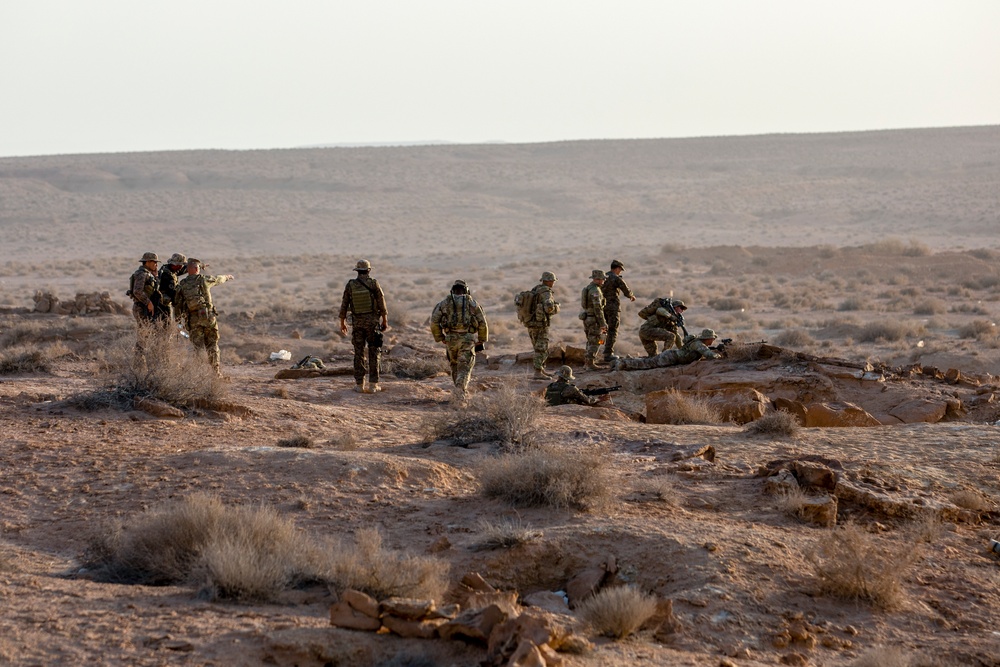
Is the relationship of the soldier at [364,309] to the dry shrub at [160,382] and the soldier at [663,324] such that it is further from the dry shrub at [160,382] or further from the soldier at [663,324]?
the soldier at [663,324]

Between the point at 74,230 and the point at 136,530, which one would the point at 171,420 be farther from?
the point at 74,230

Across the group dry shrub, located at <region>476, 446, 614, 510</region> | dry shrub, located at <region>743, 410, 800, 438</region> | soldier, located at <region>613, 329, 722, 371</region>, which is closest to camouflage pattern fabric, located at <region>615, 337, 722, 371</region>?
soldier, located at <region>613, 329, 722, 371</region>

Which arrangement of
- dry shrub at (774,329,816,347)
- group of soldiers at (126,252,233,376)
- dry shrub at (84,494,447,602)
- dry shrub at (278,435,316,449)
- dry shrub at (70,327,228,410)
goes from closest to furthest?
1. dry shrub at (84,494,447,602)
2. dry shrub at (278,435,316,449)
3. dry shrub at (70,327,228,410)
4. group of soldiers at (126,252,233,376)
5. dry shrub at (774,329,816,347)

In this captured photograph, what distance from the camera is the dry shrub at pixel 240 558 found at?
6.59 meters

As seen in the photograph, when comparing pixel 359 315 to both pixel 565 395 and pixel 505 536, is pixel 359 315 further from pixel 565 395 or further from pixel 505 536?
pixel 505 536

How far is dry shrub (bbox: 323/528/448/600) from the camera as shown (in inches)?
259

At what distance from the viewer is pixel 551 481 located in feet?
28.4

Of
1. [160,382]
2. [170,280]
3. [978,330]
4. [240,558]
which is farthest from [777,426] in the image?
[978,330]

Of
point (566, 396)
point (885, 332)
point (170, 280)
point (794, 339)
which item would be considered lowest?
point (794, 339)

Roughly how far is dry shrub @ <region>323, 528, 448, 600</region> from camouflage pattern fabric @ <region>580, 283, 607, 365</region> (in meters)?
9.52

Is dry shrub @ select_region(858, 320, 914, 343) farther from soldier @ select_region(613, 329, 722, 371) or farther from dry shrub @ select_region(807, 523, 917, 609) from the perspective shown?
dry shrub @ select_region(807, 523, 917, 609)

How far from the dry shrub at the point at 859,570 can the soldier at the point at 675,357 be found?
8088 mm

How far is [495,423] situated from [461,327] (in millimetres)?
2679

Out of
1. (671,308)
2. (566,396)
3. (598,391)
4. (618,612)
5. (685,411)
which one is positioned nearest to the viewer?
(618,612)
